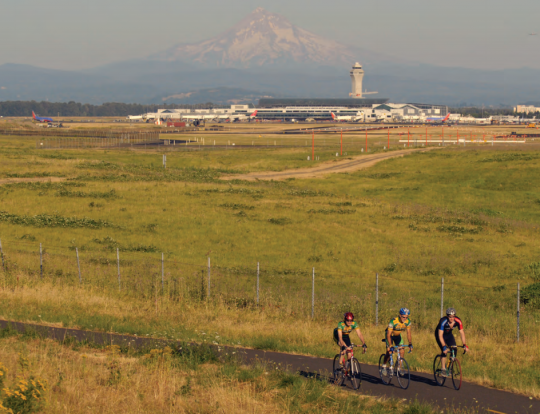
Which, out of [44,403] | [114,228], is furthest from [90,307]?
[114,228]

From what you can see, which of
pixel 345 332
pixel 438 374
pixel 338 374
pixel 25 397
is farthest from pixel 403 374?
pixel 25 397

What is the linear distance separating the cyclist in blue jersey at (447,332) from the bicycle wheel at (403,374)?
0.95 metres

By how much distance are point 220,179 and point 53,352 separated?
54987mm

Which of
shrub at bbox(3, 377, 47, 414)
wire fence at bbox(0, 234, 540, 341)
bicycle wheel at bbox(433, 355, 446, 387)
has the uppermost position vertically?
shrub at bbox(3, 377, 47, 414)

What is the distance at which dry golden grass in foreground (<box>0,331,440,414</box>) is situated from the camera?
1311 centimetres

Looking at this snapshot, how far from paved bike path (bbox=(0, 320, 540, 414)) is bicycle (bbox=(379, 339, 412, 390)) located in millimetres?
168

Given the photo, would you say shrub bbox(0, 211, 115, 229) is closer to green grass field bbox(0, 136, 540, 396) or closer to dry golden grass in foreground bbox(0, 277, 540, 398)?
green grass field bbox(0, 136, 540, 396)

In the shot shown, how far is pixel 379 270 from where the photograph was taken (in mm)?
31844

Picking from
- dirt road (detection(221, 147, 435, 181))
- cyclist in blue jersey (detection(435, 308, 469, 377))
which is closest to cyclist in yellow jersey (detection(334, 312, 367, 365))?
cyclist in blue jersey (detection(435, 308, 469, 377))

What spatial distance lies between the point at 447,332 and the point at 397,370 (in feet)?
5.31

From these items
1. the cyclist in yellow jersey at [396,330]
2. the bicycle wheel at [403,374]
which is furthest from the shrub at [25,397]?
the bicycle wheel at [403,374]

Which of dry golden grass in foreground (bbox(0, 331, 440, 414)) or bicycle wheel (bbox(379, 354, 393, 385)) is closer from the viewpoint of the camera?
dry golden grass in foreground (bbox(0, 331, 440, 414))

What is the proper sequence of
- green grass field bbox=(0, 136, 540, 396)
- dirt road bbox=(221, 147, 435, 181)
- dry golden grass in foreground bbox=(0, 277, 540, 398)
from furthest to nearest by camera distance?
1. dirt road bbox=(221, 147, 435, 181)
2. green grass field bbox=(0, 136, 540, 396)
3. dry golden grass in foreground bbox=(0, 277, 540, 398)

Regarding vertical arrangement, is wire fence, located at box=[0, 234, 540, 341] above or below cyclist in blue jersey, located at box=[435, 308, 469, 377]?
below
